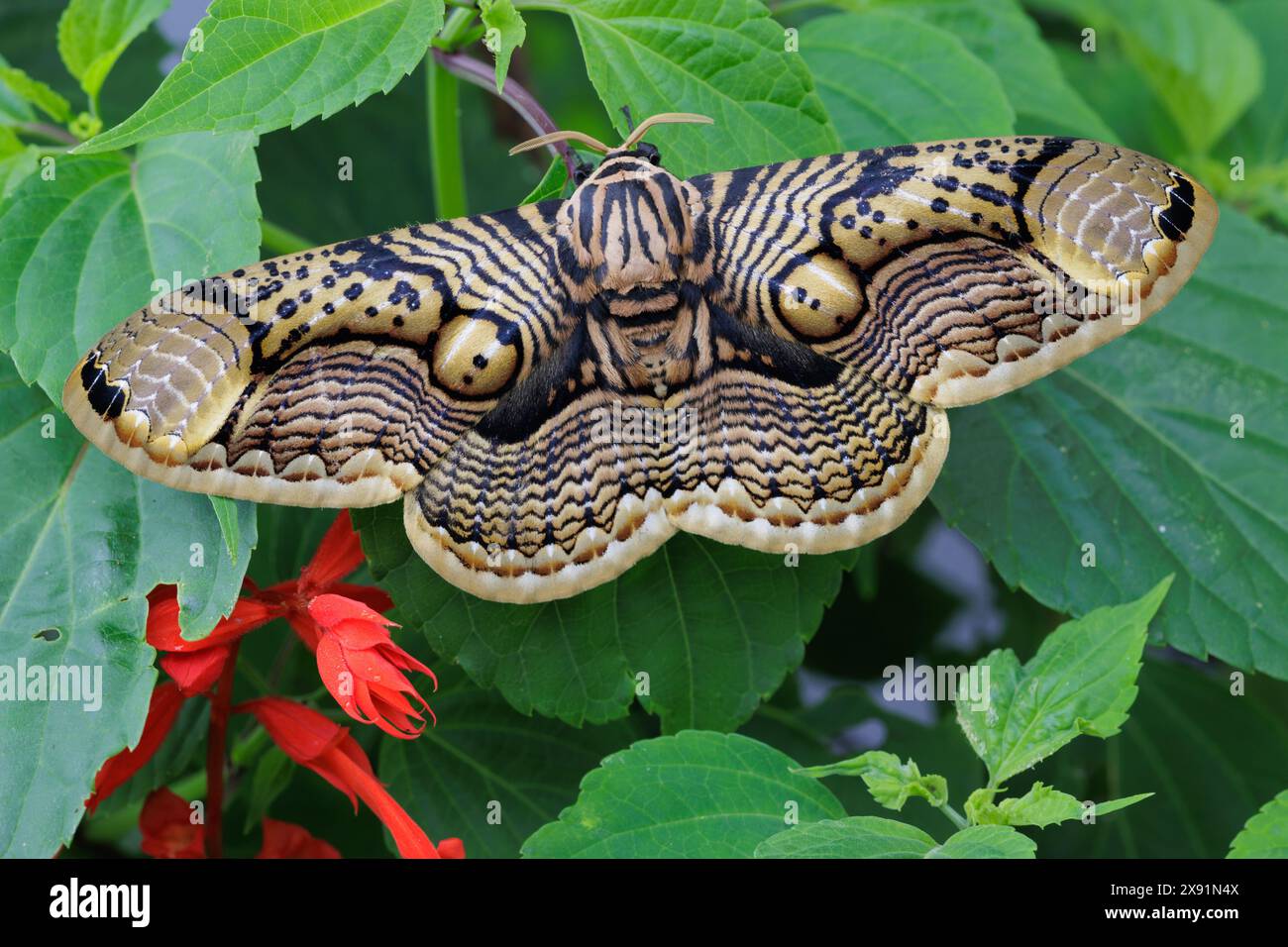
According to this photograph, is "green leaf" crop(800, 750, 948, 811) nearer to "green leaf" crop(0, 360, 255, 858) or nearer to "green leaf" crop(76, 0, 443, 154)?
"green leaf" crop(0, 360, 255, 858)

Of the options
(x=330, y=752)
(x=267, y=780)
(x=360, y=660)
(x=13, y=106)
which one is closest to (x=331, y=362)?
(x=360, y=660)

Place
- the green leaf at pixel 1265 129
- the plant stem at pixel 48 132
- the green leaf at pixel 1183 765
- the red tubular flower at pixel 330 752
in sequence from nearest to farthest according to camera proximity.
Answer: the red tubular flower at pixel 330 752 < the plant stem at pixel 48 132 < the green leaf at pixel 1183 765 < the green leaf at pixel 1265 129

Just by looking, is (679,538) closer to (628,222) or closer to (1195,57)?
(628,222)

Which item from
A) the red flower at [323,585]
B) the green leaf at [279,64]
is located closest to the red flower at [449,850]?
the red flower at [323,585]

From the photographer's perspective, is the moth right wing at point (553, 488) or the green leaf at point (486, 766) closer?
the moth right wing at point (553, 488)

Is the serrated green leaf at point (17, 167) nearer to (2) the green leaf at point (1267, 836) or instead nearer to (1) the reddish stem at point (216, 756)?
(1) the reddish stem at point (216, 756)

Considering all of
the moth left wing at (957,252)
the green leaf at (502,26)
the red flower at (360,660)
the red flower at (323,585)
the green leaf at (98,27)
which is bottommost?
the red flower at (360,660)

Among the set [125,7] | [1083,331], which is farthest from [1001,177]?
[125,7]

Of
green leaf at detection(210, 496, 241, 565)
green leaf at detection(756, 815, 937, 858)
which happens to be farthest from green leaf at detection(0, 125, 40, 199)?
green leaf at detection(756, 815, 937, 858)

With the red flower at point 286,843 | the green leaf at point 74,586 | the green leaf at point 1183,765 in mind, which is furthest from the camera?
the green leaf at point 1183,765
